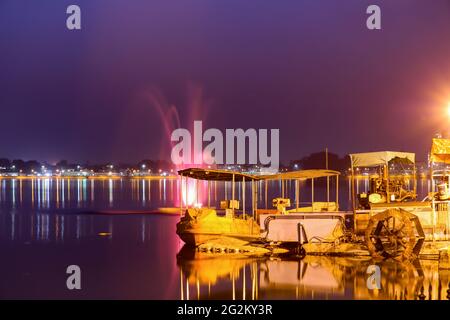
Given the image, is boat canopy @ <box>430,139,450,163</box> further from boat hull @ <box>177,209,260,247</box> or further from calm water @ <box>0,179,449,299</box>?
boat hull @ <box>177,209,260,247</box>

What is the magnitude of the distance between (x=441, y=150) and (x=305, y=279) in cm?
726

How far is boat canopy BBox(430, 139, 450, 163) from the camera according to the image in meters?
22.1

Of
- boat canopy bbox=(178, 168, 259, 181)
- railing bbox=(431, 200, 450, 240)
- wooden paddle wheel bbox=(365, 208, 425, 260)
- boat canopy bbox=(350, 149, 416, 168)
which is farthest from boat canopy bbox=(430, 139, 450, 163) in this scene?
boat canopy bbox=(178, 168, 259, 181)

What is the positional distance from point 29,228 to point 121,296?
85.4 ft

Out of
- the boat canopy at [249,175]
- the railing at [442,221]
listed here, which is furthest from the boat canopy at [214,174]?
the railing at [442,221]

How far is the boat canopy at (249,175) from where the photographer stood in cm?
2605

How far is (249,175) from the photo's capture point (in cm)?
2716

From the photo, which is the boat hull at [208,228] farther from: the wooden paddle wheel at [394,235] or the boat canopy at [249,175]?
the wooden paddle wheel at [394,235]

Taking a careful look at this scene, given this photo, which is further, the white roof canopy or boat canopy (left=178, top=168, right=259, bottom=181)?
boat canopy (left=178, top=168, right=259, bottom=181)

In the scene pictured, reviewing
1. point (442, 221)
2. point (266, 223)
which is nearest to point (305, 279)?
point (266, 223)

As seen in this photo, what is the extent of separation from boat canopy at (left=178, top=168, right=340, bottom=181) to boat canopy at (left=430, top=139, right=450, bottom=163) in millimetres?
4592

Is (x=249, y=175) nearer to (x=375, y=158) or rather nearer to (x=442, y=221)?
(x=375, y=158)

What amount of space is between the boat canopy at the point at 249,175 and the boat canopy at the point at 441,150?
181 inches
